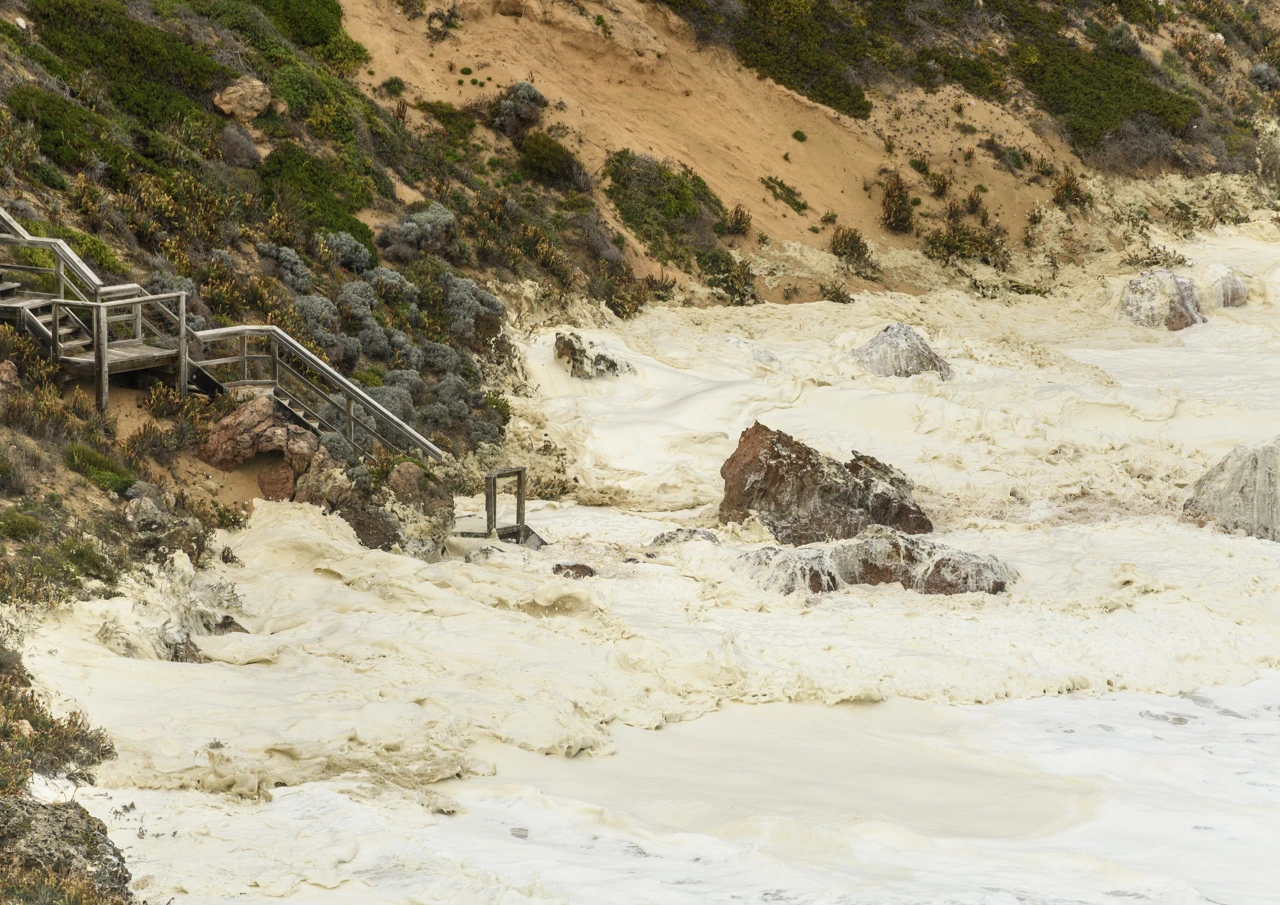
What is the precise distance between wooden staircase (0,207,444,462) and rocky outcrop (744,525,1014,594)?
3.97 m

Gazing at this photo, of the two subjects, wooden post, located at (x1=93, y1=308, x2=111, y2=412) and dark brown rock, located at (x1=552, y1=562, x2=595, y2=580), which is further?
dark brown rock, located at (x1=552, y1=562, x2=595, y2=580)

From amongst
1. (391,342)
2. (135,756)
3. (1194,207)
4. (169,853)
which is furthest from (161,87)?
(1194,207)

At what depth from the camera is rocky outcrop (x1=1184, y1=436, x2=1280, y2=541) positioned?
15047 millimetres

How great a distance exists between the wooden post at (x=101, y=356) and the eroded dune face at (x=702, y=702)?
1.91 m

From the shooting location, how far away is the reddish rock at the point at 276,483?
1288 cm

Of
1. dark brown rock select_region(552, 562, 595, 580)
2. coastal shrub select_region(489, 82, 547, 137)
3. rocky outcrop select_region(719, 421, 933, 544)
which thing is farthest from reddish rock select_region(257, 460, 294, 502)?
coastal shrub select_region(489, 82, 547, 137)

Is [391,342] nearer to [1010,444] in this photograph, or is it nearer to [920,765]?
[1010,444]

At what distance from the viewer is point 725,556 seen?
1374 centimetres

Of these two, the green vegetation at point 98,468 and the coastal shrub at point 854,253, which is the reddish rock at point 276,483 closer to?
the green vegetation at point 98,468

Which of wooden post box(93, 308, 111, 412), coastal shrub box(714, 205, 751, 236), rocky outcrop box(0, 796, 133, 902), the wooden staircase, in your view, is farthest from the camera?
coastal shrub box(714, 205, 751, 236)

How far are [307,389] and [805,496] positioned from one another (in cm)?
621

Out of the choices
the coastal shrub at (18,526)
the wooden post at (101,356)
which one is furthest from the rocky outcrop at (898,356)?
the coastal shrub at (18,526)

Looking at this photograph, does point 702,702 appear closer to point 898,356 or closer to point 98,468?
point 98,468

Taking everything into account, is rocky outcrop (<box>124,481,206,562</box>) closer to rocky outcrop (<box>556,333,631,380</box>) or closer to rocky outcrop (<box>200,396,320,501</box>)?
rocky outcrop (<box>200,396,320,501</box>)
